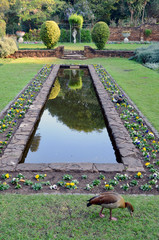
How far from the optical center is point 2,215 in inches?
125

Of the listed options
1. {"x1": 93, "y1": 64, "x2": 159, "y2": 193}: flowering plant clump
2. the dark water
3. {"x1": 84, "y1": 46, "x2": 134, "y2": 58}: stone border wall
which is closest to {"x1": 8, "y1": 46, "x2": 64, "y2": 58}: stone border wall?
{"x1": 84, "y1": 46, "x2": 134, "y2": 58}: stone border wall

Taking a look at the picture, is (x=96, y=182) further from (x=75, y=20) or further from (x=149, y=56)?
(x=75, y=20)

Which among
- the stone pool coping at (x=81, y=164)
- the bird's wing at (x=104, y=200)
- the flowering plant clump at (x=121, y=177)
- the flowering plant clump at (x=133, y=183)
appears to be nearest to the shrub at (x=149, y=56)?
the stone pool coping at (x=81, y=164)

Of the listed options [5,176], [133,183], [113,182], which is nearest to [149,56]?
[133,183]

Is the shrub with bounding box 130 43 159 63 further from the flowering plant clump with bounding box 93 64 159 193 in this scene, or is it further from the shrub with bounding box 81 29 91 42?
the shrub with bounding box 81 29 91 42

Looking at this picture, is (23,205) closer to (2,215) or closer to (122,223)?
(2,215)

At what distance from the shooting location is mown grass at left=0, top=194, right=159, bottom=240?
286 cm

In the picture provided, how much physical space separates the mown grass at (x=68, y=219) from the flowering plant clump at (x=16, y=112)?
1.85 meters

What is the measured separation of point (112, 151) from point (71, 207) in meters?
2.41

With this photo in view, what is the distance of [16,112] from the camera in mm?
7117

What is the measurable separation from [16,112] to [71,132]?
1.80 m

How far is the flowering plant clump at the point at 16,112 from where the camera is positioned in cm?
559

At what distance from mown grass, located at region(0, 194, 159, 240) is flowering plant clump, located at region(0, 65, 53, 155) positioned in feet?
6.08

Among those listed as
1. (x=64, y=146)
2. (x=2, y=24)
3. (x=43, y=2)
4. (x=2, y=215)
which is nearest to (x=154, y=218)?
(x=2, y=215)
